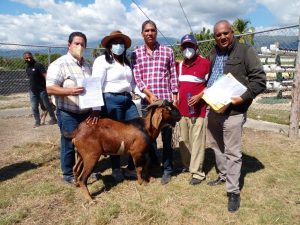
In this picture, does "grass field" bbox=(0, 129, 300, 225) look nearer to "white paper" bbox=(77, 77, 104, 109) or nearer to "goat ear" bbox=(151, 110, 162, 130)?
"goat ear" bbox=(151, 110, 162, 130)

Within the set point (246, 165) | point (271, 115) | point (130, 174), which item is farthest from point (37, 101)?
point (271, 115)

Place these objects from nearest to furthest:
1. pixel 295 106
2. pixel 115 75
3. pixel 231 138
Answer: pixel 231 138 → pixel 115 75 → pixel 295 106

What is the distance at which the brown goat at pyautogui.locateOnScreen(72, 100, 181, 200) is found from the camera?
4.27 meters

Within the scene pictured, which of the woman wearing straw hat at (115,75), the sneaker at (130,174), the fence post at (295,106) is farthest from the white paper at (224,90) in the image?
the fence post at (295,106)

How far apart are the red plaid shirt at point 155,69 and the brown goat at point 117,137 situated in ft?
0.86

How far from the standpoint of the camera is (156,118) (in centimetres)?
450

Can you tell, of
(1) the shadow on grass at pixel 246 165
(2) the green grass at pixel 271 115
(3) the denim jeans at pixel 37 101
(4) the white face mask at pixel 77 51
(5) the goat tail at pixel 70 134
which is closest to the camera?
(4) the white face mask at pixel 77 51

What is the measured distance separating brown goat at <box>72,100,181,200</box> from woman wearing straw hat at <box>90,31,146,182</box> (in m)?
0.20

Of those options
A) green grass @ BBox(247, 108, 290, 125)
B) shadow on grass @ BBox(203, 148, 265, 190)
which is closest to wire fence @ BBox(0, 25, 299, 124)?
green grass @ BBox(247, 108, 290, 125)

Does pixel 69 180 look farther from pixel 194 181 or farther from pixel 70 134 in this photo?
pixel 194 181

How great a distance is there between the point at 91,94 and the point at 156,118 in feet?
3.13

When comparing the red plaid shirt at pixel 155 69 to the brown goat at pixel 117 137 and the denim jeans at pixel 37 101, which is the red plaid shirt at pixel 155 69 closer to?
the brown goat at pixel 117 137

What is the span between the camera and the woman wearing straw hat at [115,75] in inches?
170

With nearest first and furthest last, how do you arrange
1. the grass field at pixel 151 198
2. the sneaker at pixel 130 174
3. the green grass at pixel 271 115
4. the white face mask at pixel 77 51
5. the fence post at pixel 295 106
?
the grass field at pixel 151 198 < the white face mask at pixel 77 51 < the sneaker at pixel 130 174 < the fence post at pixel 295 106 < the green grass at pixel 271 115
